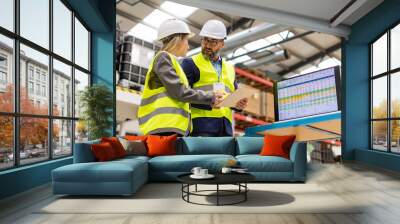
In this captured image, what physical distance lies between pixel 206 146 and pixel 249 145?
62 cm

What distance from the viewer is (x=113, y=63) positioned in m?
7.26

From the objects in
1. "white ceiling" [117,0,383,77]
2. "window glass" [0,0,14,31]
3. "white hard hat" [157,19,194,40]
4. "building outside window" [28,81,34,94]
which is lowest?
"building outside window" [28,81,34,94]

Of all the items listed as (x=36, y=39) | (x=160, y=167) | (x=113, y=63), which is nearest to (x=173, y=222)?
(x=160, y=167)

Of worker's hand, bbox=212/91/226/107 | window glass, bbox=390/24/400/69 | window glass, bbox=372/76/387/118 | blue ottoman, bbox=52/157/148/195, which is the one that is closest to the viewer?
worker's hand, bbox=212/91/226/107

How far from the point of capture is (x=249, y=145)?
522 cm

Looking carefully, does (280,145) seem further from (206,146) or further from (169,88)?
(169,88)

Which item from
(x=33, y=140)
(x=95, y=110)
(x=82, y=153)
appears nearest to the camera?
(x=82, y=153)

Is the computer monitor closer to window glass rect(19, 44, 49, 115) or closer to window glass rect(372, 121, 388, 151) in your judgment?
window glass rect(19, 44, 49, 115)

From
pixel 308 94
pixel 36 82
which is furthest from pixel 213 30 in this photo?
pixel 36 82

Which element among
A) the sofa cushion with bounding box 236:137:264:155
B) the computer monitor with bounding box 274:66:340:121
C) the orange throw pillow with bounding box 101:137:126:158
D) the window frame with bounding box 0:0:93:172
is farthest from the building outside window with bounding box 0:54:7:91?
the computer monitor with bounding box 274:66:340:121

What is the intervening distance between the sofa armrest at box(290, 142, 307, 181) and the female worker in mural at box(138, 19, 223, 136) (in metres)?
1.63

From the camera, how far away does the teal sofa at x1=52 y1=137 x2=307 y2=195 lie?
12.2 feet

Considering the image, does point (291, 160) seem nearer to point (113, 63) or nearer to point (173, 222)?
point (173, 222)

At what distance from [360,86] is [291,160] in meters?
4.01
